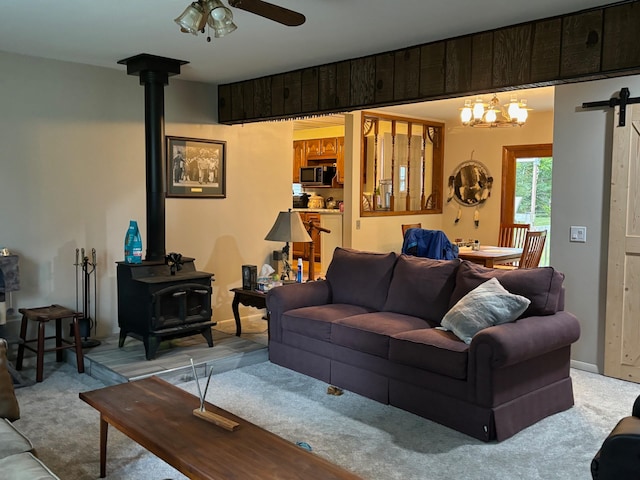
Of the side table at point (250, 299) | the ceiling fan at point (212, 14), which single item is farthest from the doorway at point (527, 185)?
the ceiling fan at point (212, 14)

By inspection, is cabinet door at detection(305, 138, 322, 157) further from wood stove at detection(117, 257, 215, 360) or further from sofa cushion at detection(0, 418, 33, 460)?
sofa cushion at detection(0, 418, 33, 460)

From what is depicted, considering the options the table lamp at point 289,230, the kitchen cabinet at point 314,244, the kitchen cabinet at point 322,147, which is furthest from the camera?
the kitchen cabinet at point 322,147

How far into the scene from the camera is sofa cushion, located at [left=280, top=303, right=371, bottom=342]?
4.06 m

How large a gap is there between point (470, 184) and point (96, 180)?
220 inches

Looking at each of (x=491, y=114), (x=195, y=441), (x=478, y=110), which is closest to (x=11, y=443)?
(x=195, y=441)

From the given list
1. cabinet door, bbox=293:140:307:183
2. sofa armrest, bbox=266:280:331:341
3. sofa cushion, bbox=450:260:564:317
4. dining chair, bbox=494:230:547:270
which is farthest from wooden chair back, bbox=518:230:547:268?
cabinet door, bbox=293:140:307:183

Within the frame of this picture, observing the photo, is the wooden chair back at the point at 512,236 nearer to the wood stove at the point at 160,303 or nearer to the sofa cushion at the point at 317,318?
the sofa cushion at the point at 317,318

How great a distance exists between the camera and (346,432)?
10.6 feet

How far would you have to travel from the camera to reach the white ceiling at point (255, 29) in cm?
319

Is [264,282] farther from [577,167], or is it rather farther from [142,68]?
[577,167]

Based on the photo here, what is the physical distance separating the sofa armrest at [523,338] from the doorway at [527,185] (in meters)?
4.76

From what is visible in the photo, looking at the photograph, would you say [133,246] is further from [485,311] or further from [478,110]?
[478,110]

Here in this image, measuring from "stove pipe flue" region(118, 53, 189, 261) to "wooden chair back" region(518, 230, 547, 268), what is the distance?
3.48 meters

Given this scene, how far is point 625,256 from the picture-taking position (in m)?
4.17
